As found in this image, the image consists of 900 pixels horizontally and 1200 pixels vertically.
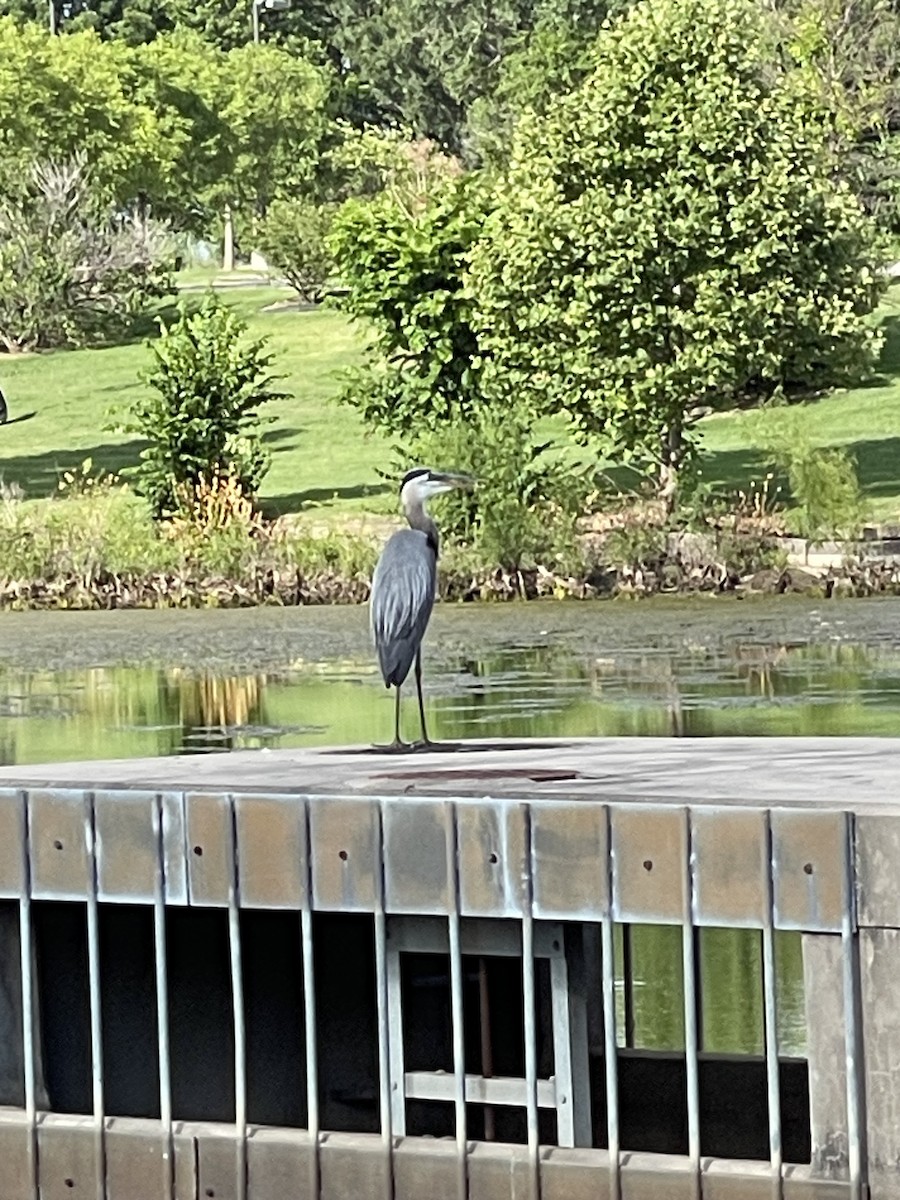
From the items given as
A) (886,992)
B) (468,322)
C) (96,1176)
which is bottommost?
(96,1176)

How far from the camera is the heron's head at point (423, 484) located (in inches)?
554

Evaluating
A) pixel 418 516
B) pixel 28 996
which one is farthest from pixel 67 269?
pixel 28 996

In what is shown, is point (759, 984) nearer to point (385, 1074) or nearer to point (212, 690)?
point (385, 1074)

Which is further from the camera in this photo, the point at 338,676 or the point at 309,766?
the point at 338,676

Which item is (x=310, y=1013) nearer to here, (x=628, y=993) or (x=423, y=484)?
(x=628, y=993)

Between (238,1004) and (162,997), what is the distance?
33cm

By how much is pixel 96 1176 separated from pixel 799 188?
27791 millimetres

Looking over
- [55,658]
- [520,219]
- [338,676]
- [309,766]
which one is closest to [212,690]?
[338,676]

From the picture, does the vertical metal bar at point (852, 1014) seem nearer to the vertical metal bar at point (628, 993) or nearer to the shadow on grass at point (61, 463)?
the vertical metal bar at point (628, 993)

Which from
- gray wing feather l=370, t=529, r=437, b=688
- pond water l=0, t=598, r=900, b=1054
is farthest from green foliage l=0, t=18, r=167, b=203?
gray wing feather l=370, t=529, r=437, b=688

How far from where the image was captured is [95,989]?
980cm

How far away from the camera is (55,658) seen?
28906 millimetres

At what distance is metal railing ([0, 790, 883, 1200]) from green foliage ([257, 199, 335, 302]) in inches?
2225

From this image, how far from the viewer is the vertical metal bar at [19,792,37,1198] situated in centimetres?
974
